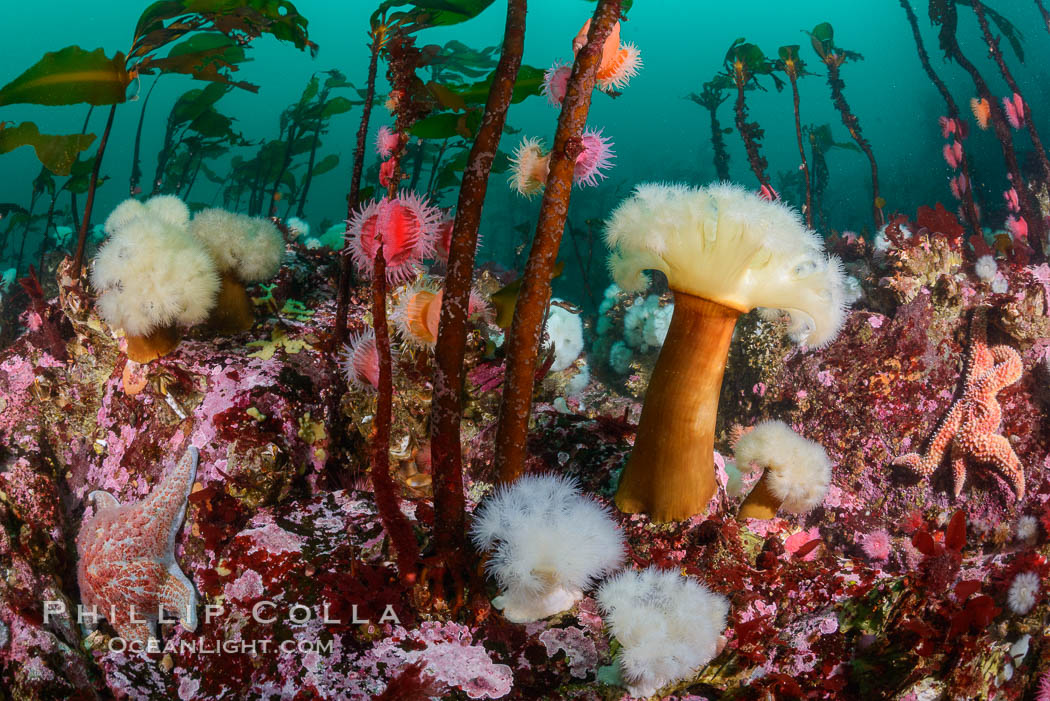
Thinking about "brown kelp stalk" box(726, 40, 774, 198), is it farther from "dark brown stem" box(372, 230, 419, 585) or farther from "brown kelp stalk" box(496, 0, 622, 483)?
"dark brown stem" box(372, 230, 419, 585)

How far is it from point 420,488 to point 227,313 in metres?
1.24

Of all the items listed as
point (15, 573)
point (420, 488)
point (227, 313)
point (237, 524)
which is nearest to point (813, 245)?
point (420, 488)

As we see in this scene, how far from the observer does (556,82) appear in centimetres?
173

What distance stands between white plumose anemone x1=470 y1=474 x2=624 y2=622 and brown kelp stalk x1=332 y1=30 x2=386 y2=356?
1.18 m

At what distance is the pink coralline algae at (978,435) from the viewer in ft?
13.1

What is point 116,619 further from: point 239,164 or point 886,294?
point 239,164

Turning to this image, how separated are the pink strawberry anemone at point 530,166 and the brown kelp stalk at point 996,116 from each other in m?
8.49

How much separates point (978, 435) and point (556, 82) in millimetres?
4389

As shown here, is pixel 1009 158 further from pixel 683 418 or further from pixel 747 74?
pixel 683 418

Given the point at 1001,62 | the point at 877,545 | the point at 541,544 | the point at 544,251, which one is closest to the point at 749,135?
the point at 1001,62

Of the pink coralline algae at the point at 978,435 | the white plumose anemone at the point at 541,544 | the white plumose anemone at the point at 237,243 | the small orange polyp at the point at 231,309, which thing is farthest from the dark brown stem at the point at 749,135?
the white plumose anemone at the point at 541,544

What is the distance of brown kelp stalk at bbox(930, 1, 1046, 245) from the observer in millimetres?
7160

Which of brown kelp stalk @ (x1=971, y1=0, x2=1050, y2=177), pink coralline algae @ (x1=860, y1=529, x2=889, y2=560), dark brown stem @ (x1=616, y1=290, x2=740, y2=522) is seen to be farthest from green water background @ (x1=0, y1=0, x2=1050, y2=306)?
dark brown stem @ (x1=616, y1=290, x2=740, y2=522)

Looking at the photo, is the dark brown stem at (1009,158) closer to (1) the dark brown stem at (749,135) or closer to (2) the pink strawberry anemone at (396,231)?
(1) the dark brown stem at (749,135)
